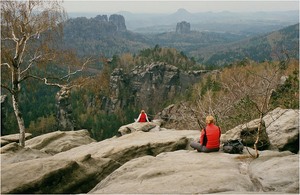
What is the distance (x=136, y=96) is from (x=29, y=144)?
5176 inches

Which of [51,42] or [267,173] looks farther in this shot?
[51,42]

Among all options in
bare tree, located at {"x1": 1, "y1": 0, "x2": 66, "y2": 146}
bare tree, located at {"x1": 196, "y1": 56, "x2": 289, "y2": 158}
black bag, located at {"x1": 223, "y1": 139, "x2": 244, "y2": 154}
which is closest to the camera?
black bag, located at {"x1": 223, "y1": 139, "x2": 244, "y2": 154}

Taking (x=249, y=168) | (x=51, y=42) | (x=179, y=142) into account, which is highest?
(x=51, y=42)

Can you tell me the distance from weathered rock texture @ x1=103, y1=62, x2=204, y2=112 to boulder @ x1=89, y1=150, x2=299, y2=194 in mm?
133659

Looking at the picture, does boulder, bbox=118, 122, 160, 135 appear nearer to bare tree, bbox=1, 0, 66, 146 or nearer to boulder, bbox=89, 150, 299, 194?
bare tree, bbox=1, 0, 66, 146

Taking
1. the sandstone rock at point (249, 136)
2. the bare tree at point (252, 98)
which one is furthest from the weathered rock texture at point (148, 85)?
the sandstone rock at point (249, 136)

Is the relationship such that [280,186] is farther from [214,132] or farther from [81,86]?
[81,86]

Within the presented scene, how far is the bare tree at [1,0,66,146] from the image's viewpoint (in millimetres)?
26719

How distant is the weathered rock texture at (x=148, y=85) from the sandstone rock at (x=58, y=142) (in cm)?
11886

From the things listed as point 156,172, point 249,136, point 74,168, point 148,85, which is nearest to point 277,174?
point 156,172

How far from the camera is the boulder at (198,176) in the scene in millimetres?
12297

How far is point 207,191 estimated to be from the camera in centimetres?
1209

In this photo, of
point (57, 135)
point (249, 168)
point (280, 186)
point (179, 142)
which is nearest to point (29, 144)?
point (57, 135)

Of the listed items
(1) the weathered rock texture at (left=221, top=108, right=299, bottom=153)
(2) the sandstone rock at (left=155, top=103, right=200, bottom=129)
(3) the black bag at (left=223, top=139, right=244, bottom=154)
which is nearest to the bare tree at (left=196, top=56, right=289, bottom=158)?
(1) the weathered rock texture at (left=221, top=108, right=299, bottom=153)
